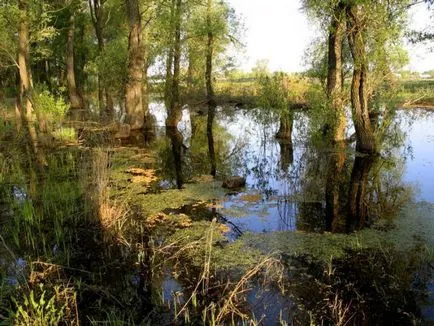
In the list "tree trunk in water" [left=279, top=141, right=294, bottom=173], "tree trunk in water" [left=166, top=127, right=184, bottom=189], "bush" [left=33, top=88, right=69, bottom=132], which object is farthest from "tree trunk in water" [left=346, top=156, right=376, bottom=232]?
"bush" [left=33, top=88, right=69, bottom=132]

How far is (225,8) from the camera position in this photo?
23344 mm

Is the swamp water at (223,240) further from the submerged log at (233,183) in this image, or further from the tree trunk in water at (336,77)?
the tree trunk in water at (336,77)

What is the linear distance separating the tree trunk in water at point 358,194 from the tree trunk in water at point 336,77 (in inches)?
70.4

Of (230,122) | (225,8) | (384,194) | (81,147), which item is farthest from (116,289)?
(225,8)

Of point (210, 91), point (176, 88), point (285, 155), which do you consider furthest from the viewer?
point (210, 91)

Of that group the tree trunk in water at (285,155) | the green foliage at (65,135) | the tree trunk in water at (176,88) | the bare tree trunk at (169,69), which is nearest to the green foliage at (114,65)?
the bare tree trunk at (169,69)

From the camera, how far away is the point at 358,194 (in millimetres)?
8062

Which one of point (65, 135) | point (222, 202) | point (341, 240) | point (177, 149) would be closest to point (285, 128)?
point (177, 149)

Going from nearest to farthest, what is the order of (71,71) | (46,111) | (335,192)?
(335,192), (46,111), (71,71)

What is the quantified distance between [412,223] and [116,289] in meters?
4.40

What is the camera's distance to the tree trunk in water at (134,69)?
55.4 feet

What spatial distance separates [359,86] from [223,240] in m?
7.27

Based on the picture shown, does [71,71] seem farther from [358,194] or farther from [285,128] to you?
[358,194]

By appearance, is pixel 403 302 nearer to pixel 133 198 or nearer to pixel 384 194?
pixel 384 194
